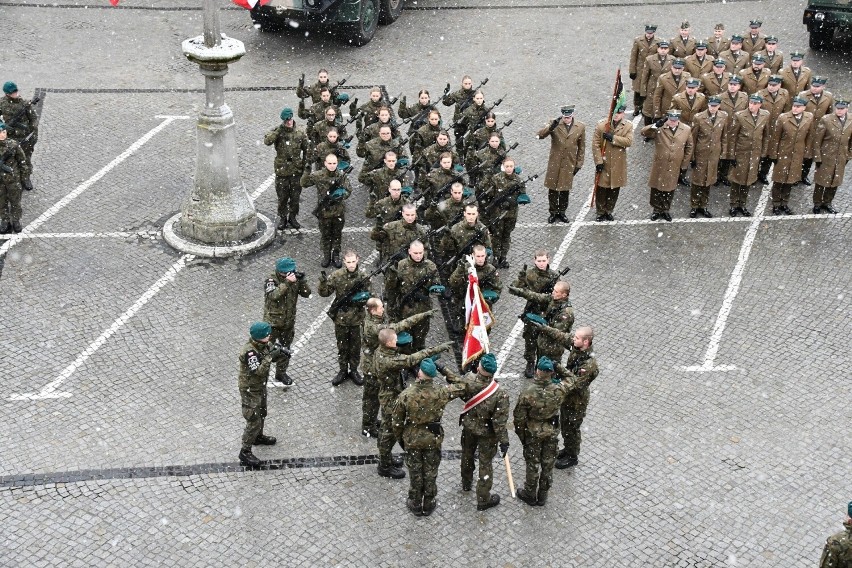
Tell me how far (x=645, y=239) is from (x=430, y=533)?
6351 mm

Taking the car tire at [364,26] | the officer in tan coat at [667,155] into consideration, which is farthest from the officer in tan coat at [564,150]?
the car tire at [364,26]

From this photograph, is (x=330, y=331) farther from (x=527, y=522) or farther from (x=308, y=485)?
(x=527, y=522)

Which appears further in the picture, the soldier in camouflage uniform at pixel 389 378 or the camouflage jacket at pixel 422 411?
the soldier in camouflage uniform at pixel 389 378

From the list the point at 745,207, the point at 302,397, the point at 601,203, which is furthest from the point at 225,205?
the point at 745,207

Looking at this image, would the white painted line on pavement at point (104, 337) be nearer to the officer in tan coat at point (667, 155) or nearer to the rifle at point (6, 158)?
the rifle at point (6, 158)

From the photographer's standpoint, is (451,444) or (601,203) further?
(601,203)

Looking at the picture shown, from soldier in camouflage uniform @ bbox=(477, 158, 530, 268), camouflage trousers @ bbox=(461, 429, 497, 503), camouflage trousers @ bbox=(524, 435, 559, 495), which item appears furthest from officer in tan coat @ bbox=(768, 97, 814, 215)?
camouflage trousers @ bbox=(461, 429, 497, 503)

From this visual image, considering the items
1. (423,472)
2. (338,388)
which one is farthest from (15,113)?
(423,472)

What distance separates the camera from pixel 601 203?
1523 cm

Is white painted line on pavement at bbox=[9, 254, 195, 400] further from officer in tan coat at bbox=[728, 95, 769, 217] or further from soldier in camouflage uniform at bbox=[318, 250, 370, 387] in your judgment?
officer in tan coat at bbox=[728, 95, 769, 217]

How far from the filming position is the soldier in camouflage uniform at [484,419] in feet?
31.4

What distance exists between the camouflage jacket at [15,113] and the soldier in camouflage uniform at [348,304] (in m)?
5.89

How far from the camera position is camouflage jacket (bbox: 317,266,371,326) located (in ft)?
37.2

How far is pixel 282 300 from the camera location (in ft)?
37.6
